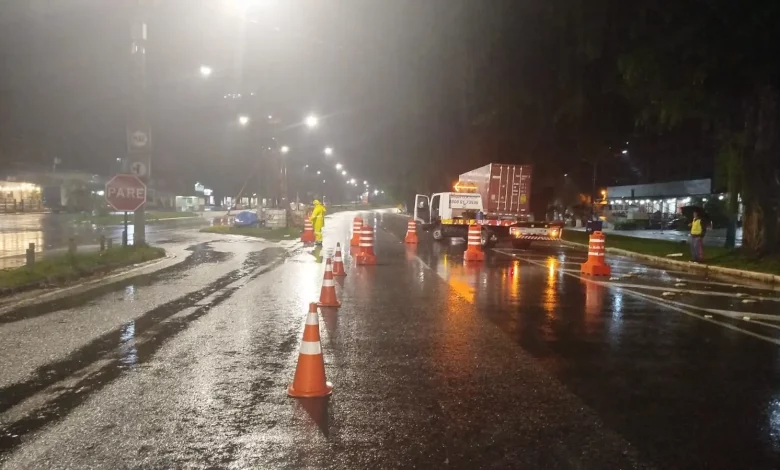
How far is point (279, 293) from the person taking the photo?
43.4ft

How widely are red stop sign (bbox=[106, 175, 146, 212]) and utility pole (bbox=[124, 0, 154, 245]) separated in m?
0.96

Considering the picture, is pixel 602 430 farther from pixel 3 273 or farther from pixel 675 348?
pixel 3 273

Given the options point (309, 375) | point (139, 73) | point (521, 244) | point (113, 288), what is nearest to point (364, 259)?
point (113, 288)

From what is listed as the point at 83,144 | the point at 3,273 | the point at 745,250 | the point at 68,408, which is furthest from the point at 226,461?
the point at 83,144

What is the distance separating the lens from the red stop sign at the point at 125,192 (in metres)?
18.4

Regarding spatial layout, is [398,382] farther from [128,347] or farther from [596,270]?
[596,270]

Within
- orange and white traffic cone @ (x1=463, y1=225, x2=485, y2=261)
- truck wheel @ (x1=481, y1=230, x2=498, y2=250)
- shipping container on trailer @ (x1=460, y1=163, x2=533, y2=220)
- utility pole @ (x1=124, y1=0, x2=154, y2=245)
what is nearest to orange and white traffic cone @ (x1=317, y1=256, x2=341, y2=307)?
orange and white traffic cone @ (x1=463, y1=225, x2=485, y2=261)

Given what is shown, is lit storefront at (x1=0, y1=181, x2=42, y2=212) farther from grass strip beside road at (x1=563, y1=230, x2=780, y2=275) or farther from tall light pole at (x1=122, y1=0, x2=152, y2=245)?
grass strip beside road at (x1=563, y1=230, x2=780, y2=275)

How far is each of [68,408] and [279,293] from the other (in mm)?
7263

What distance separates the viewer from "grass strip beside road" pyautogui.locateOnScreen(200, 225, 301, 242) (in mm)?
31641

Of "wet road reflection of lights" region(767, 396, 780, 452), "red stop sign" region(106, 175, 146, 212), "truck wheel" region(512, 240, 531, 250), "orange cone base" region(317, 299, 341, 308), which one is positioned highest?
"red stop sign" region(106, 175, 146, 212)

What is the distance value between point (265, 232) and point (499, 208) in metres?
12.7

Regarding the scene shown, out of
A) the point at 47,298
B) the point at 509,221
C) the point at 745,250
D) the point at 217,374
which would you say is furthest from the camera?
the point at 509,221

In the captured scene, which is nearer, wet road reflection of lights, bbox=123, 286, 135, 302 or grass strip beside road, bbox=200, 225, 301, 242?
wet road reflection of lights, bbox=123, 286, 135, 302
